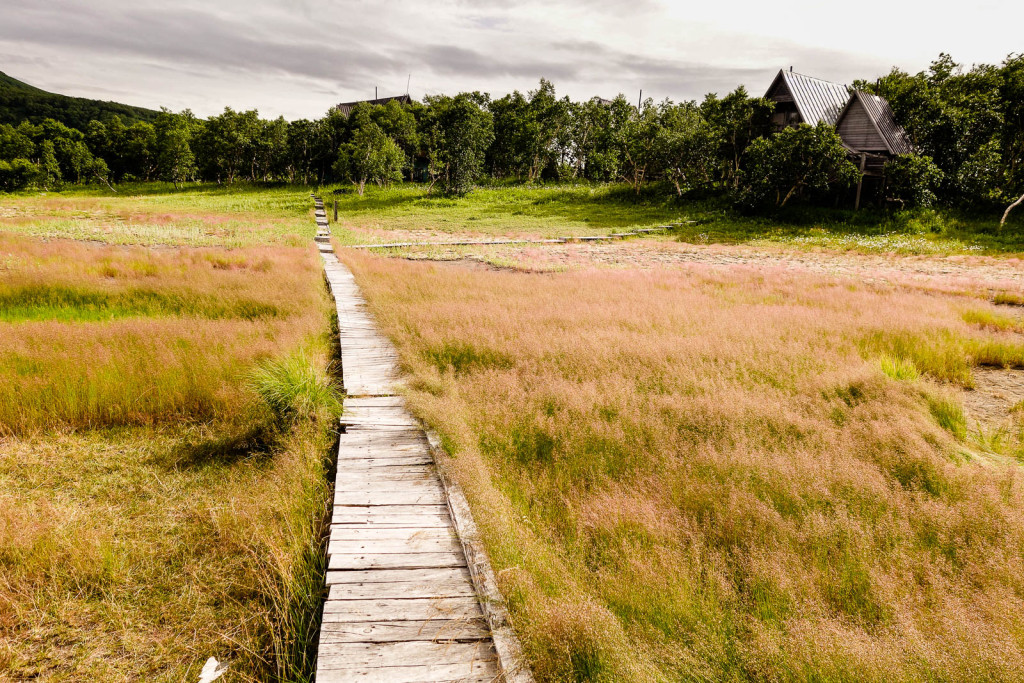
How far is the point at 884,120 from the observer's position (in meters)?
34.0

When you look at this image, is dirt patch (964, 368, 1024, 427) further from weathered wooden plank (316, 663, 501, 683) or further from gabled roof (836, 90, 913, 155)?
gabled roof (836, 90, 913, 155)

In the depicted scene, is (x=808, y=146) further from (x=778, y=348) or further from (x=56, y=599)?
(x=56, y=599)

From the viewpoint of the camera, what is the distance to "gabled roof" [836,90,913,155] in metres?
32.9

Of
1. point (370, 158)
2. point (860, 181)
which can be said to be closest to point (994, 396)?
point (860, 181)

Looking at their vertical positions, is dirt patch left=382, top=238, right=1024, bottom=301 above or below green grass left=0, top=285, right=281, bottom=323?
above

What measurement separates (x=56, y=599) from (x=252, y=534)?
1.13 metres

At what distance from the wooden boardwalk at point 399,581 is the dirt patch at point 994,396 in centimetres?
624

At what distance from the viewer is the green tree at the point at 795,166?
30172mm

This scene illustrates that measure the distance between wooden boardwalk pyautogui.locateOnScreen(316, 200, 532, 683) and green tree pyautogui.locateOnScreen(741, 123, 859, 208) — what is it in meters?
34.1

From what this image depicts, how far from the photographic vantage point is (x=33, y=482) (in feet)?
15.1

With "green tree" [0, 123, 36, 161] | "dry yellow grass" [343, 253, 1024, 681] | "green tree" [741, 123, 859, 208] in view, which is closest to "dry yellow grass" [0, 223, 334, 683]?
"dry yellow grass" [343, 253, 1024, 681]

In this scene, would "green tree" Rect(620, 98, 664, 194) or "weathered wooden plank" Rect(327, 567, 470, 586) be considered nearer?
"weathered wooden plank" Rect(327, 567, 470, 586)

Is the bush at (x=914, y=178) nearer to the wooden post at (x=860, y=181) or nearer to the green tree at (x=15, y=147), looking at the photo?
the wooden post at (x=860, y=181)

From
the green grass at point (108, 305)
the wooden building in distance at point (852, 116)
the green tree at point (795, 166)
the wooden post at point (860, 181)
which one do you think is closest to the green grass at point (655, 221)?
the wooden post at point (860, 181)
